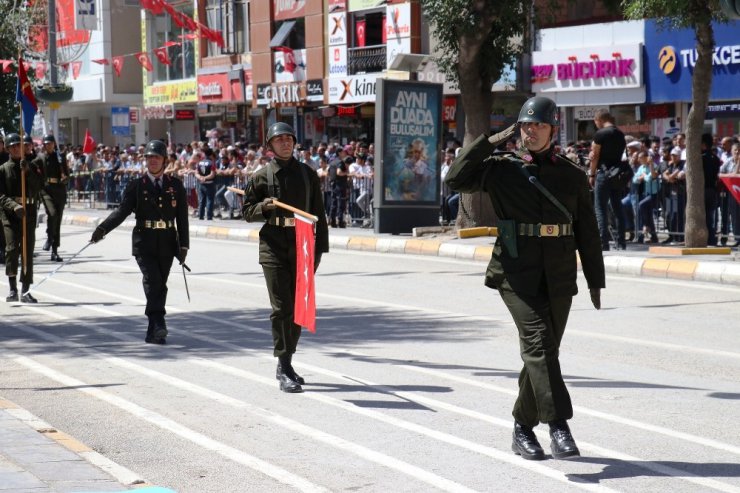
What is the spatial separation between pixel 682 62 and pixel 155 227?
64.9 feet

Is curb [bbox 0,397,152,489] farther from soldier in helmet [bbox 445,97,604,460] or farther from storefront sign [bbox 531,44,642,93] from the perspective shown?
storefront sign [bbox 531,44,642,93]

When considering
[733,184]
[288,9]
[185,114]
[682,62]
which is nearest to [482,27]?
[733,184]

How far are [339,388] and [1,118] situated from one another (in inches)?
1034

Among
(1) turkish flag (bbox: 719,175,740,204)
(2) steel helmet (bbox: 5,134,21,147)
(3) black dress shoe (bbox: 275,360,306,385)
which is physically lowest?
(3) black dress shoe (bbox: 275,360,306,385)

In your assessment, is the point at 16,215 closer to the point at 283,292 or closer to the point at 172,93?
the point at 283,292

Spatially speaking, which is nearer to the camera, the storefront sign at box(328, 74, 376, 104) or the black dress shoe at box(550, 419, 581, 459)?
the black dress shoe at box(550, 419, 581, 459)

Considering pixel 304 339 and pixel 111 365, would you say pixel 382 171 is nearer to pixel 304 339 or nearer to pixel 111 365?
pixel 304 339

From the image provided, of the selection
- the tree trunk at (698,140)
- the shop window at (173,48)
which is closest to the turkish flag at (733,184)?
the tree trunk at (698,140)

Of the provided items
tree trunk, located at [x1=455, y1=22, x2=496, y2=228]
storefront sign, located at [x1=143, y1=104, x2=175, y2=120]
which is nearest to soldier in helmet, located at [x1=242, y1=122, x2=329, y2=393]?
tree trunk, located at [x1=455, y1=22, x2=496, y2=228]

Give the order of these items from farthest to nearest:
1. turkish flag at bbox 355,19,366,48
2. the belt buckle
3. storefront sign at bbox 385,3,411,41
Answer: turkish flag at bbox 355,19,366,48 → storefront sign at bbox 385,3,411,41 → the belt buckle

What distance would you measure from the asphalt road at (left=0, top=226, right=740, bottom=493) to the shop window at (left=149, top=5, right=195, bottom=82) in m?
34.8

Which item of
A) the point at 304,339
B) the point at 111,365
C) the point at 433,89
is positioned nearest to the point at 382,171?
the point at 433,89

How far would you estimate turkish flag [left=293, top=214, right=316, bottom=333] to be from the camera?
8484mm

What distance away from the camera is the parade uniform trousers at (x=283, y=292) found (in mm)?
8805
